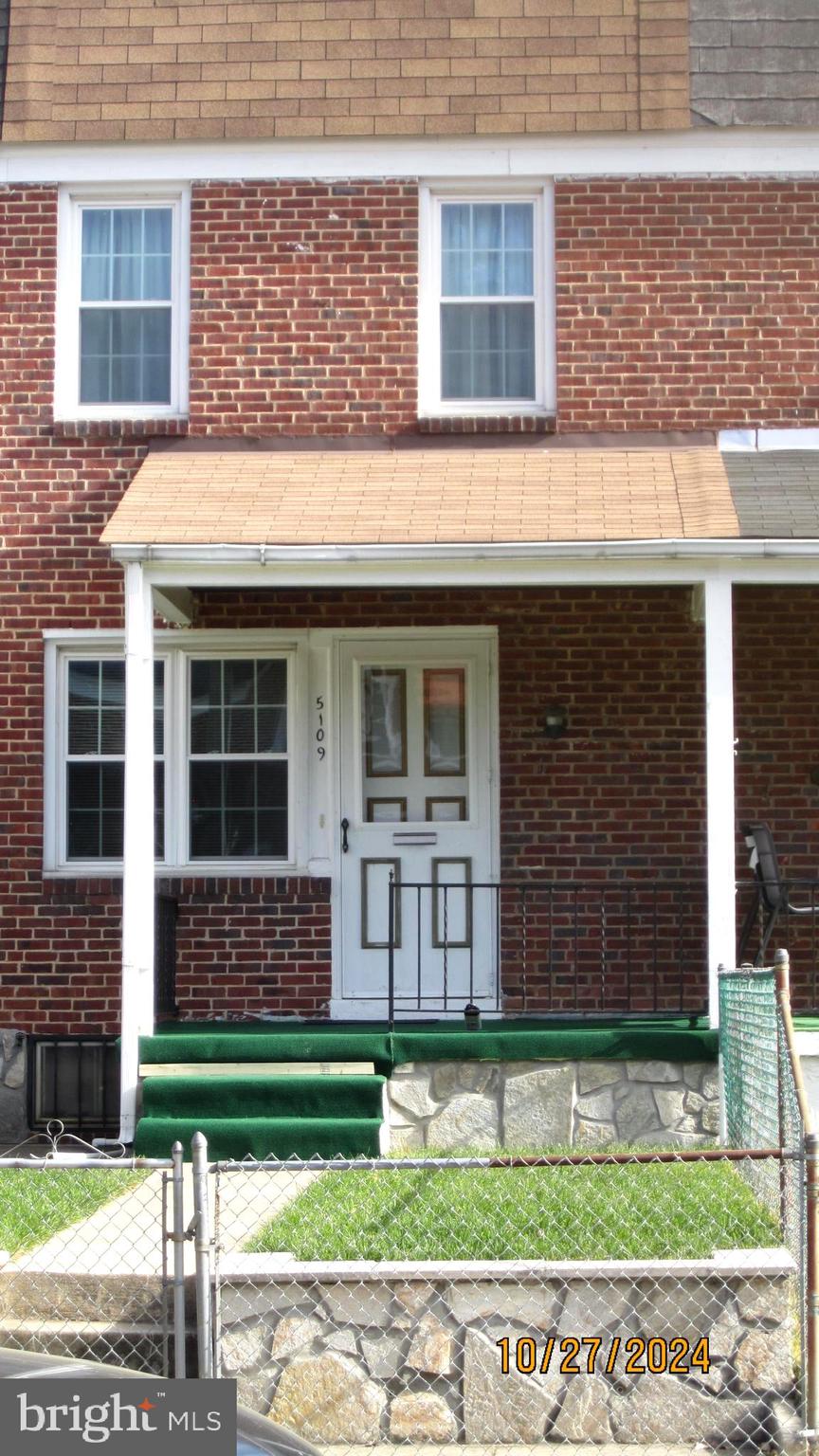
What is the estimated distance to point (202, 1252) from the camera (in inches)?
224

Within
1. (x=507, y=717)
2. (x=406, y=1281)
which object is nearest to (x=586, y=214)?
(x=507, y=717)

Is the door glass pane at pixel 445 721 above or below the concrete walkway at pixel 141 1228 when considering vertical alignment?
above

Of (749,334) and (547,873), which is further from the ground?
(749,334)

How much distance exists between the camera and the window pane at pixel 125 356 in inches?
445

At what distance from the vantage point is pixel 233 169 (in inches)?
440

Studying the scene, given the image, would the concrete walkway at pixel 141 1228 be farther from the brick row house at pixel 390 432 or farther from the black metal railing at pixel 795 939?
the black metal railing at pixel 795 939

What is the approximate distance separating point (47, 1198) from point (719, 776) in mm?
4071

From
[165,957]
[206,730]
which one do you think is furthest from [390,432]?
[165,957]

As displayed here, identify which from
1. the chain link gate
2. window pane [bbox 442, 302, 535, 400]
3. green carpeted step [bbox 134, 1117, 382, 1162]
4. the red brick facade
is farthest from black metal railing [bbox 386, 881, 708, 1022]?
the chain link gate

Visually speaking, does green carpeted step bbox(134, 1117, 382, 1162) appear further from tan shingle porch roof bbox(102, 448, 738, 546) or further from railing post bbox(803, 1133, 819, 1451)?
railing post bbox(803, 1133, 819, 1451)

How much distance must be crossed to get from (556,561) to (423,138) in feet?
11.1

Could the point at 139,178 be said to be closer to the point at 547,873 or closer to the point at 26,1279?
the point at 547,873

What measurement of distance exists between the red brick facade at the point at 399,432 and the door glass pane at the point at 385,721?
39cm
